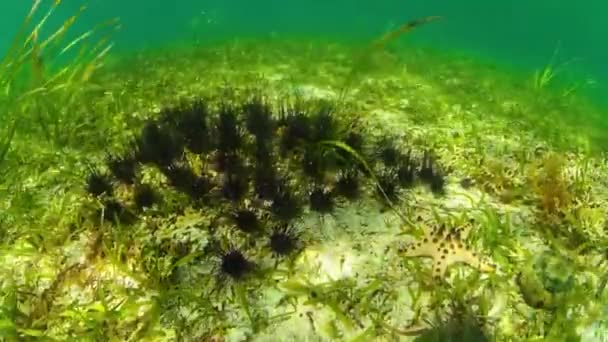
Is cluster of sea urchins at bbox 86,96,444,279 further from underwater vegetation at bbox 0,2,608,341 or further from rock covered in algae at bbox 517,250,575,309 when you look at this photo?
rock covered in algae at bbox 517,250,575,309

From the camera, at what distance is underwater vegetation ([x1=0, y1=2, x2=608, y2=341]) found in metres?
3.87

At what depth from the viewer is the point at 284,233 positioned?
14.3 ft

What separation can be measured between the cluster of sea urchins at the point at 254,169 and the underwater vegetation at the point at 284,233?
2 cm

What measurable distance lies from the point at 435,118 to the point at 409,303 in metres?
3.75

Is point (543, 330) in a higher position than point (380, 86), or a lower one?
lower

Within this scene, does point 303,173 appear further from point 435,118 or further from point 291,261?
point 435,118

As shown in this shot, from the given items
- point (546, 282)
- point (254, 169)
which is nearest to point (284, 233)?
point (254, 169)

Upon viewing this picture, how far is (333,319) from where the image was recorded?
3877 millimetres

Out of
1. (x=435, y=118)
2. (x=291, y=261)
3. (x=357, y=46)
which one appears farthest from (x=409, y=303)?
(x=357, y=46)

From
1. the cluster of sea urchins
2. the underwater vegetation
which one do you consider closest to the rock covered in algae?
the underwater vegetation

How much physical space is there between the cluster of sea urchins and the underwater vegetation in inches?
0.6

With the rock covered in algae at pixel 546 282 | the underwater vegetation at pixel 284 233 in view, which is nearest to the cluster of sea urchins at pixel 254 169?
the underwater vegetation at pixel 284 233

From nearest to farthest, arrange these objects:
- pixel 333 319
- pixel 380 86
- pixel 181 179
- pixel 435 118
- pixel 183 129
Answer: pixel 333 319 < pixel 181 179 < pixel 183 129 < pixel 435 118 < pixel 380 86

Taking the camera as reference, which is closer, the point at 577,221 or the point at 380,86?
the point at 577,221
